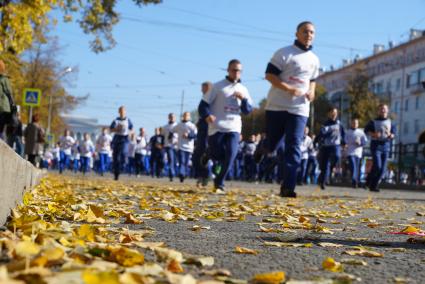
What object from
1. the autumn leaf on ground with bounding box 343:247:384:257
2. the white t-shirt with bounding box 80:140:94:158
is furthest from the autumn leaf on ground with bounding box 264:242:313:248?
the white t-shirt with bounding box 80:140:94:158

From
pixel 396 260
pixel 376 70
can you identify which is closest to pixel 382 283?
pixel 396 260

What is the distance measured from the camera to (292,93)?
A: 366 inches

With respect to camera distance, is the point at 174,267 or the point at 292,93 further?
the point at 292,93

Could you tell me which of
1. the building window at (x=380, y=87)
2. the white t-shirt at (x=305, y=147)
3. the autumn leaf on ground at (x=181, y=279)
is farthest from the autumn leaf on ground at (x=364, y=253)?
the building window at (x=380, y=87)

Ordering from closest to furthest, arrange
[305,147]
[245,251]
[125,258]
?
[125,258] < [245,251] < [305,147]

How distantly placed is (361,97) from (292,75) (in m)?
48.1

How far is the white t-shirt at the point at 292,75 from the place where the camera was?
372 inches

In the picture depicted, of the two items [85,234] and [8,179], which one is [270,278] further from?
[8,179]

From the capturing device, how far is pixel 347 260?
333 centimetres

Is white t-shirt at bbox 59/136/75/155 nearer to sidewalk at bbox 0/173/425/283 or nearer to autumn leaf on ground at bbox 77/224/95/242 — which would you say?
sidewalk at bbox 0/173/425/283

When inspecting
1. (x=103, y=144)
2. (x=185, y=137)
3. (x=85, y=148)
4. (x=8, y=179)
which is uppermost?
(x=185, y=137)

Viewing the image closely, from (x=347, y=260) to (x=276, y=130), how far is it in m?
6.42

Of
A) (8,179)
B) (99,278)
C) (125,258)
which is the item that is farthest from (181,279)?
(8,179)

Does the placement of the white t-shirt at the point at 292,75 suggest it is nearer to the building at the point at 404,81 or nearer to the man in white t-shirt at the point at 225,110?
the man in white t-shirt at the point at 225,110
